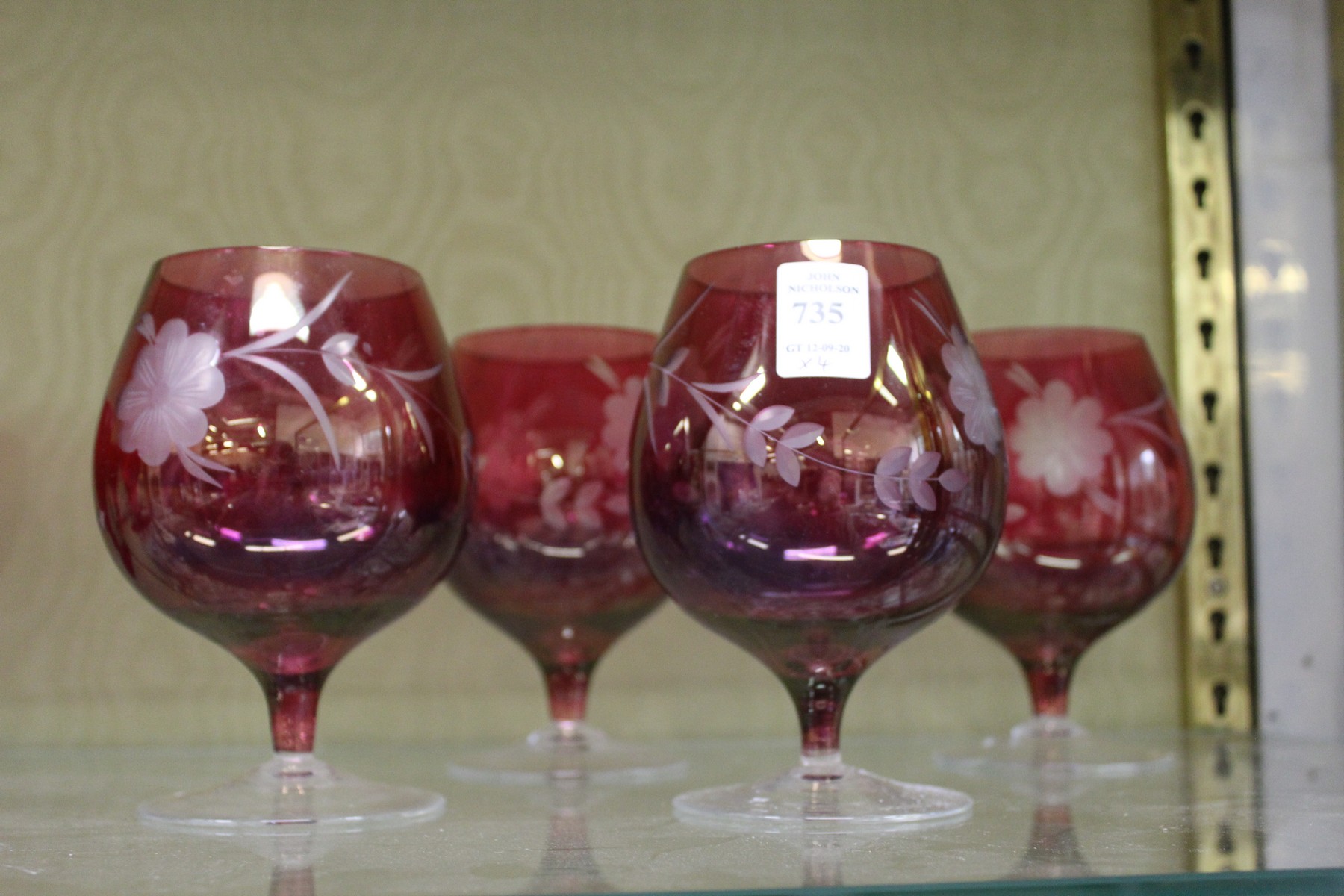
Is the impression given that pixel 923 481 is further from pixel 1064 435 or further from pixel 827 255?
pixel 1064 435

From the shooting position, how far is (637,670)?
3.00 ft

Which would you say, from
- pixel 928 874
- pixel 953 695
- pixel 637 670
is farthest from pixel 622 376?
pixel 928 874

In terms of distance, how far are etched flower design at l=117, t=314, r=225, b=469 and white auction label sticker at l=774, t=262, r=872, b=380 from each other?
219 mm

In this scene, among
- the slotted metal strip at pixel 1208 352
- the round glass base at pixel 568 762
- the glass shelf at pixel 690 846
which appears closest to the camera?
the glass shelf at pixel 690 846

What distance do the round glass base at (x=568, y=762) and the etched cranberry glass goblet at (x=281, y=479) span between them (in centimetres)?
12

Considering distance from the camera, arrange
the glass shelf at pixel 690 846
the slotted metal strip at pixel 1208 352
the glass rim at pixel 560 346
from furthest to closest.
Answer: the slotted metal strip at pixel 1208 352
the glass rim at pixel 560 346
the glass shelf at pixel 690 846

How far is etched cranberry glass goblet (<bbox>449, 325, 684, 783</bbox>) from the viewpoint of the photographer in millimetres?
779

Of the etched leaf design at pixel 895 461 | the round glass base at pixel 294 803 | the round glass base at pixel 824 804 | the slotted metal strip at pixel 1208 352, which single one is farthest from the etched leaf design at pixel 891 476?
the slotted metal strip at pixel 1208 352

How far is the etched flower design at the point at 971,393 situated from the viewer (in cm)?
58

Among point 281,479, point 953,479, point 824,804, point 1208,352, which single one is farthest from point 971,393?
point 1208,352

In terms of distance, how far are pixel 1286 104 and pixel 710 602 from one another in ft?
1.96

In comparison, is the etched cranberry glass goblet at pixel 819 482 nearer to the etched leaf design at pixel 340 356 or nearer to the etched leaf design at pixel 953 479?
the etched leaf design at pixel 953 479

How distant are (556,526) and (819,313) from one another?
0.26 metres

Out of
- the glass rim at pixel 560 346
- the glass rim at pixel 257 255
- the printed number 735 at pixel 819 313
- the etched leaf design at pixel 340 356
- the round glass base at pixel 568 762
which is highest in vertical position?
the glass rim at pixel 257 255
